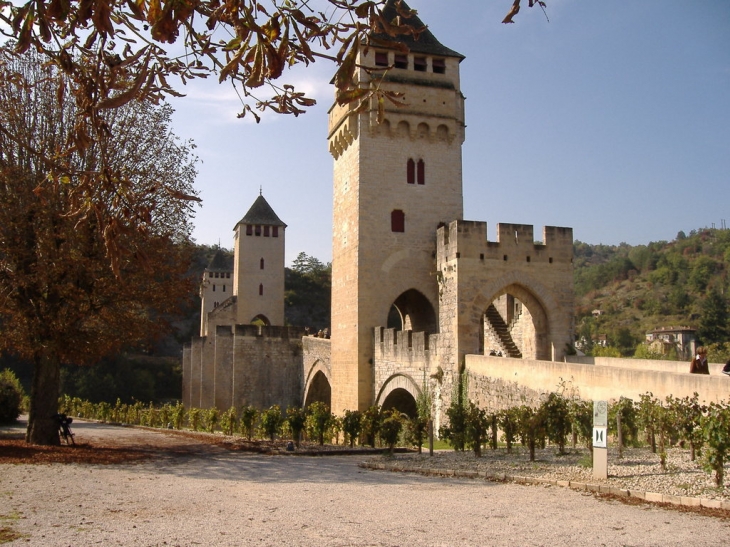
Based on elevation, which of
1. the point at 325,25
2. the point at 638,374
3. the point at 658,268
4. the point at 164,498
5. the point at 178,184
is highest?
the point at 658,268

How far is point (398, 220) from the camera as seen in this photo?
73.6ft

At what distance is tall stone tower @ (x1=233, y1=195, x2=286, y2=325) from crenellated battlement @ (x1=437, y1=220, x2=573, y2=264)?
29680 millimetres

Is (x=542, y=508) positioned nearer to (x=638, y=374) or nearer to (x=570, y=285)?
(x=638, y=374)

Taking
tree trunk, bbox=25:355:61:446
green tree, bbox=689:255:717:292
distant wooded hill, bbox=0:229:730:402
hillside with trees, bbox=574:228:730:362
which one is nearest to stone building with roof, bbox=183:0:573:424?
tree trunk, bbox=25:355:61:446

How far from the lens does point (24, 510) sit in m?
6.79

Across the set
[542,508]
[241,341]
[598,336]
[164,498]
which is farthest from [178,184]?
[598,336]

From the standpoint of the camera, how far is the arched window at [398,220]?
73.4 ft

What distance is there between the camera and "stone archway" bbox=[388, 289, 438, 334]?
22.9 m

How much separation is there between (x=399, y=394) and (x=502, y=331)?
348 centimetres

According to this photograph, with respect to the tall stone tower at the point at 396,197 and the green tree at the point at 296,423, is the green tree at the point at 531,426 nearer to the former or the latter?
the green tree at the point at 296,423

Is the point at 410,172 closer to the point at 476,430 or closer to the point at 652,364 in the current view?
the point at 652,364

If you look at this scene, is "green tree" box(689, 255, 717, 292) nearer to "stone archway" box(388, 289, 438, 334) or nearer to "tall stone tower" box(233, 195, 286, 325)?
"tall stone tower" box(233, 195, 286, 325)

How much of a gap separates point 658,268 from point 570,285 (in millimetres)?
70097

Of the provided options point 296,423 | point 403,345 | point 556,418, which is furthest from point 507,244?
point 556,418
